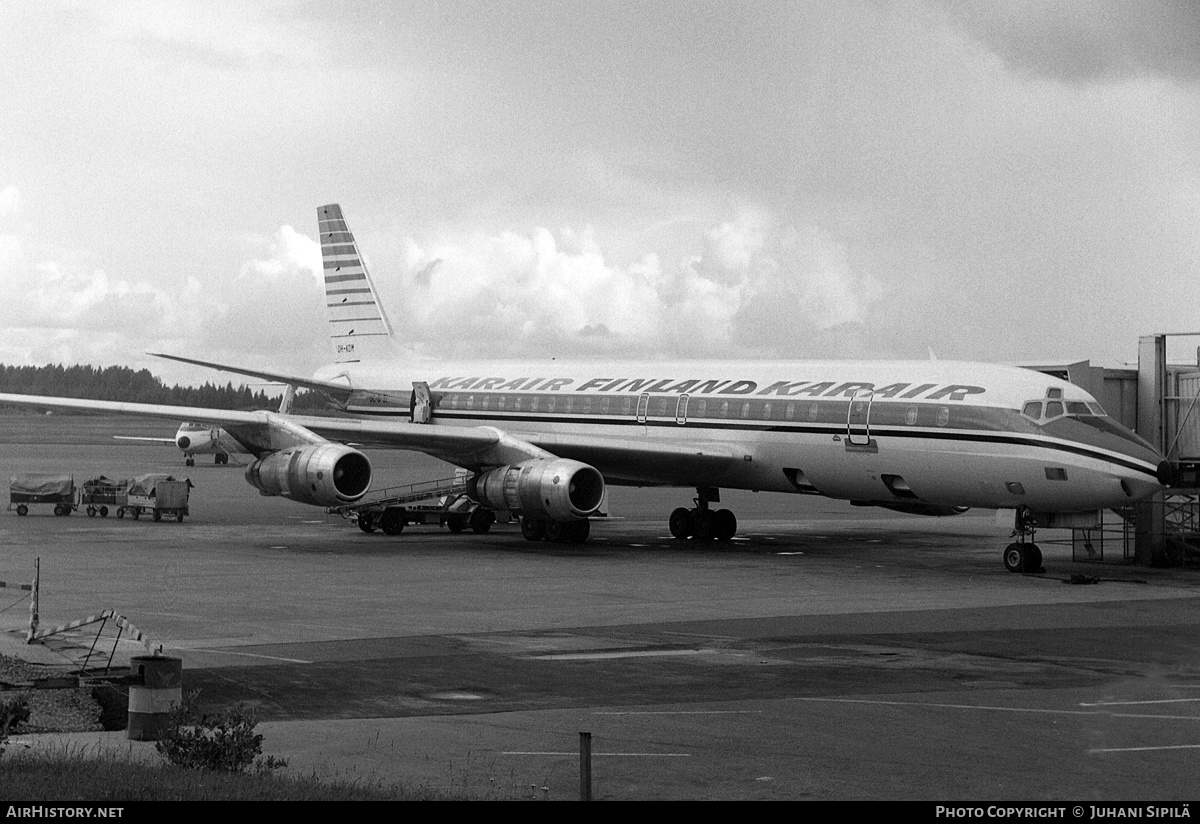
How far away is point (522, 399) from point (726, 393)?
265 inches

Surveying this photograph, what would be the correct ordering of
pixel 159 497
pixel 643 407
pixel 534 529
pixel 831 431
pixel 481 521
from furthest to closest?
pixel 159 497 < pixel 481 521 < pixel 643 407 < pixel 534 529 < pixel 831 431

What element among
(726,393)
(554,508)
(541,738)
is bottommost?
(541,738)

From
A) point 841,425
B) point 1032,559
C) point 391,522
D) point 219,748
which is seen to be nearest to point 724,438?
point 841,425

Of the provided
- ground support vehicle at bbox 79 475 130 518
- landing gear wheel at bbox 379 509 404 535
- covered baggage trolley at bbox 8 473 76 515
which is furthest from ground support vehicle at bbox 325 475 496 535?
covered baggage trolley at bbox 8 473 76 515

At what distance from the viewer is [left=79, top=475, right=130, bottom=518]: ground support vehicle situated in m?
43.9

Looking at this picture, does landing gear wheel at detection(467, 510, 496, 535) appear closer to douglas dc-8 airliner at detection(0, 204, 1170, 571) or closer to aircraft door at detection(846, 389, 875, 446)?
douglas dc-8 airliner at detection(0, 204, 1170, 571)

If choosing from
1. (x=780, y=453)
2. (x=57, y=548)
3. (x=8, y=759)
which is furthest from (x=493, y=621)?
(x=57, y=548)

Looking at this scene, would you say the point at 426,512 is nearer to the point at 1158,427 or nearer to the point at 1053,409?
the point at 1053,409

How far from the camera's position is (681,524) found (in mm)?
37844

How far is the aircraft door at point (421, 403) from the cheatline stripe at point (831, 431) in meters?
0.29

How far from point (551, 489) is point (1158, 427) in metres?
13.7

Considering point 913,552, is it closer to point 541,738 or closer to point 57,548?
point 57,548

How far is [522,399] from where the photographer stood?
39.2 m

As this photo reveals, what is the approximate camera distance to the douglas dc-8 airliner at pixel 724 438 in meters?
29.0
